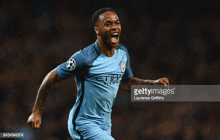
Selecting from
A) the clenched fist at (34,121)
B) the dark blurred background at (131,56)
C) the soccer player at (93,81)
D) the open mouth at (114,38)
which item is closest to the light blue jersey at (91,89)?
the soccer player at (93,81)

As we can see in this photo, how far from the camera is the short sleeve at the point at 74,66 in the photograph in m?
2.83

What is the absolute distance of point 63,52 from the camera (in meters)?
5.29

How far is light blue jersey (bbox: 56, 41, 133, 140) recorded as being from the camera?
285 centimetres

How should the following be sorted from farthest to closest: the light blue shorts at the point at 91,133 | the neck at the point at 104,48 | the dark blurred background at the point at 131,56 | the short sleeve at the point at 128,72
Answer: the dark blurred background at the point at 131,56 → the short sleeve at the point at 128,72 → the neck at the point at 104,48 → the light blue shorts at the point at 91,133

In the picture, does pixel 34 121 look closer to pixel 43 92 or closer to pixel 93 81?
pixel 43 92

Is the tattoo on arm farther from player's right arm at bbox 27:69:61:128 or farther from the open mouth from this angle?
the open mouth

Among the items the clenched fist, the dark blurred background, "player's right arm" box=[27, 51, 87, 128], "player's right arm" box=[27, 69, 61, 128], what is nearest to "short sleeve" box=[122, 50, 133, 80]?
"player's right arm" box=[27, 51, 87, 128]

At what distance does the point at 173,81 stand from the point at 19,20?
2512mm

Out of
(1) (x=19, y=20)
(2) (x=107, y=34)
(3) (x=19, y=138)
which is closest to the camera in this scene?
(2) (x=107, y=34)

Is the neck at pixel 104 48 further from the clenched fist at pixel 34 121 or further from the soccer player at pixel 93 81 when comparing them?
the clenched fist at pixel 34 121

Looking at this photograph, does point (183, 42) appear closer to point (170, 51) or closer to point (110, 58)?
point (170, 51)

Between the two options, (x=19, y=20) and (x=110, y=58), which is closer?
(x=110, y=58)

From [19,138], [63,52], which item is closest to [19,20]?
[63,52]

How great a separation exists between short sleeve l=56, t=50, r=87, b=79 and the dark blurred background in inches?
93.7
